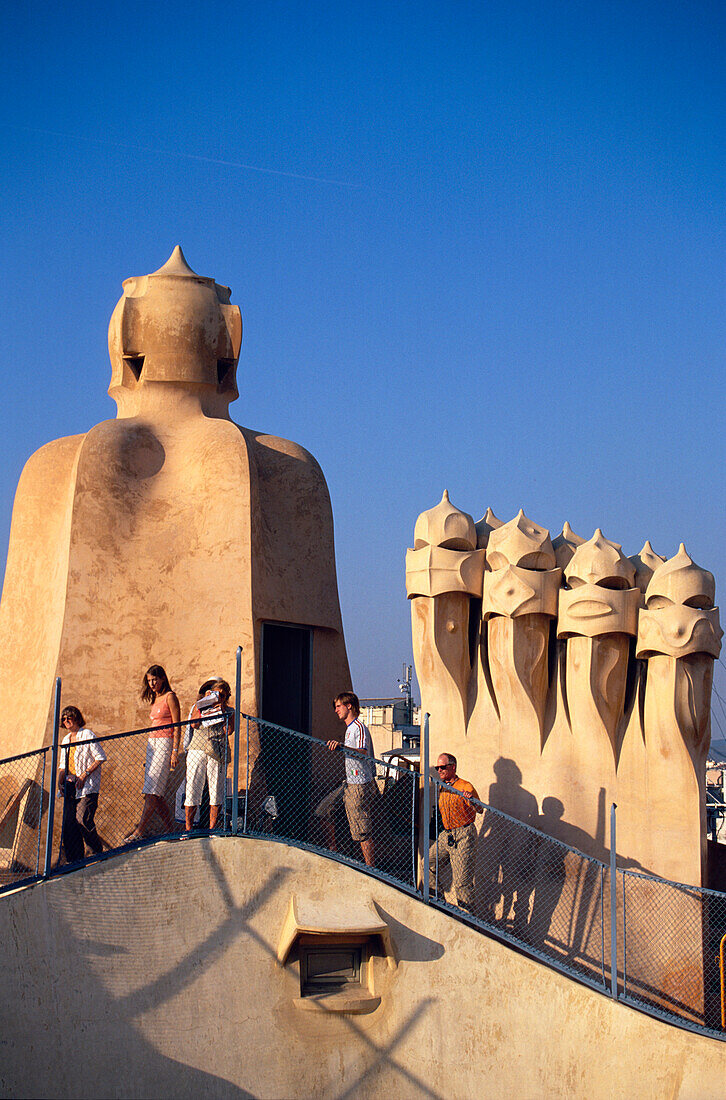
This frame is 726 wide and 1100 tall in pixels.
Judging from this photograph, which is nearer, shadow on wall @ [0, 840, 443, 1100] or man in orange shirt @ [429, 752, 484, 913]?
shadow on wall @ [0, 840, 443, 1100]

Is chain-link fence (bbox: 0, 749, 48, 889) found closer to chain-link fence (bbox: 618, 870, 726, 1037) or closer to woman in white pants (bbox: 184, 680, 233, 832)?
woman in white pants (bbox: 184, 680, 233, 832)

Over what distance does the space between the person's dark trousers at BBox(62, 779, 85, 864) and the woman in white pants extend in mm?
1041

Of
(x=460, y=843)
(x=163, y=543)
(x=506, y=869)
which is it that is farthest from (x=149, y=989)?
(x=163, y=543)

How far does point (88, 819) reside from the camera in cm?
1070

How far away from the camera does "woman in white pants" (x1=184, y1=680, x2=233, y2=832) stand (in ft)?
35.1

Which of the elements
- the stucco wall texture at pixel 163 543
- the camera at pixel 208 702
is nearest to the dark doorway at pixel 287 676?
the stucco wall texture at pixel 163 543

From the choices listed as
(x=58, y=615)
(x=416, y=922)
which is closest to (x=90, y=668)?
(x=58, y=615)

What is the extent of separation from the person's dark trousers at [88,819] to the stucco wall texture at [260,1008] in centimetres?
71

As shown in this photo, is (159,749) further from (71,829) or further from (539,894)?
(539,894)

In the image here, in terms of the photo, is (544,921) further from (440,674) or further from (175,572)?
(175,572)

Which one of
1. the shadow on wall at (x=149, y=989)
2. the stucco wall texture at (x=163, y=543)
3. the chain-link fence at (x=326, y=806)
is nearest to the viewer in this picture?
the shadow on wall at (x=149, y=989)

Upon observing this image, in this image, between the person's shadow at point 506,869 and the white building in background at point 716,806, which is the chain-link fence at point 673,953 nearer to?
the person's shadow at point 506,869

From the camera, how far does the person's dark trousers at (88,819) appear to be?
10695 millimetres

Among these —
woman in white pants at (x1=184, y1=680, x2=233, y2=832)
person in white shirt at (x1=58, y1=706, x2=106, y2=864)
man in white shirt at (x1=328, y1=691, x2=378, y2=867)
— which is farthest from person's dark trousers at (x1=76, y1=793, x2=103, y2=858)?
man in white shirt at (x1=328, y1=691, x2=378, y2=867)
